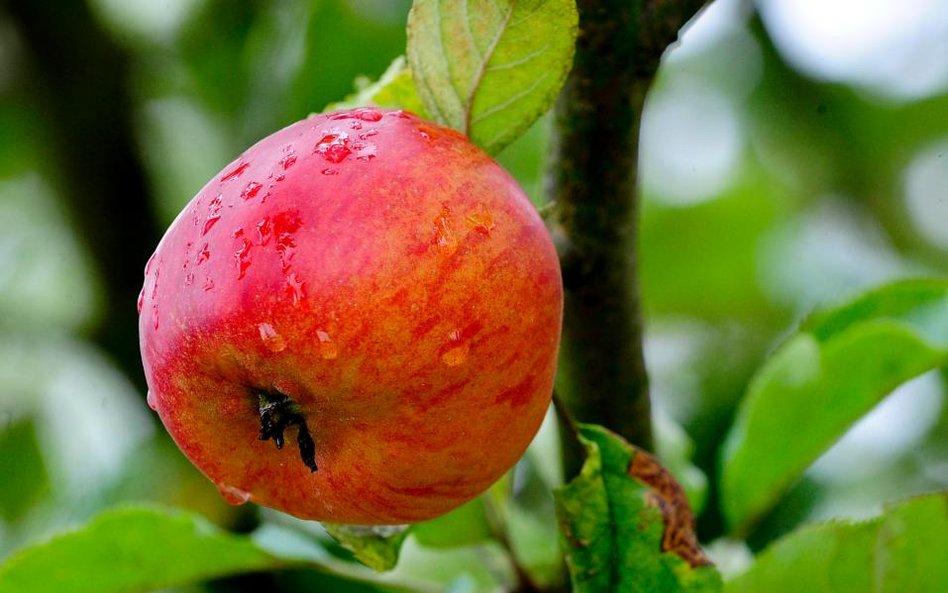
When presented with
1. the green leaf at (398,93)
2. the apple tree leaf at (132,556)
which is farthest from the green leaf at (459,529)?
the green leaf at (398,93)

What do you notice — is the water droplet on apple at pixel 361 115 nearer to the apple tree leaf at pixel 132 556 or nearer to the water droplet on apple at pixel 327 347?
the water droplet on apple at pixel 327 347

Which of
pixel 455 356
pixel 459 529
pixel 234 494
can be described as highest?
pixel 455 356

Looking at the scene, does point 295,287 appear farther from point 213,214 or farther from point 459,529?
point 459,529

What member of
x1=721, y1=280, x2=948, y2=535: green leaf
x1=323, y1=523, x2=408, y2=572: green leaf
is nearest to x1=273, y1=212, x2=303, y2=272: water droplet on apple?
x1=323, y1=523, x2=408, y2=572: green leaf

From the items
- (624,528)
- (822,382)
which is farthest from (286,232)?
(822,382)

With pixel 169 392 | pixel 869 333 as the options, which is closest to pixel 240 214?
pixel 169 392

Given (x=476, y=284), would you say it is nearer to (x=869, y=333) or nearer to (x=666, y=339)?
(x=869, y=333)

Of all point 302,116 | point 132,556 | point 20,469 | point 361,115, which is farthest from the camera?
point 20,469
